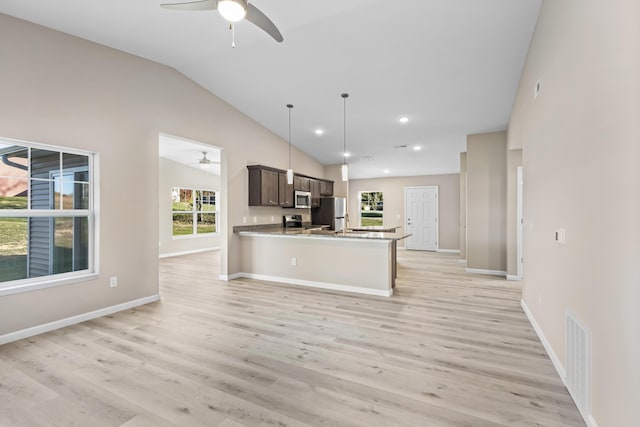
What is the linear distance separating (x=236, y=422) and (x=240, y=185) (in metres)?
4.57

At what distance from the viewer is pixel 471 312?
386 cm

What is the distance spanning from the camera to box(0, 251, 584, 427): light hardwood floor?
1943mm

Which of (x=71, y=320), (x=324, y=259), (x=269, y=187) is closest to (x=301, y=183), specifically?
(x=269, y=187)

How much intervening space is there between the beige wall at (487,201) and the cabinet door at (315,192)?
357 cm

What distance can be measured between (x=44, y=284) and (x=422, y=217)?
914cm

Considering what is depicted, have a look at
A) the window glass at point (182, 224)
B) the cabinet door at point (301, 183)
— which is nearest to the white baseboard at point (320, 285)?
the cabinet door at point (301, 183)

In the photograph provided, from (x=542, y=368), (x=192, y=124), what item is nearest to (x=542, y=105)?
(x=542, y=368)

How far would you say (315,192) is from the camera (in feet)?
26.6

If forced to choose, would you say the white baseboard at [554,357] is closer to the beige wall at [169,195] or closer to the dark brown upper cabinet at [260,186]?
the dark brown upper cabinet at [260,186]

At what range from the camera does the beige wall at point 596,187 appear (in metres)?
1.40

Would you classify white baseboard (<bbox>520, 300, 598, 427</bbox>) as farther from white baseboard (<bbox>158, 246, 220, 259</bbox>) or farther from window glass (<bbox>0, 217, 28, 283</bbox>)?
white baseboard (<bbox>158, 246, 220, 259</bbox>)

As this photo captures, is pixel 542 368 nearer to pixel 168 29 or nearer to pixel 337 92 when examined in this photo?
pixel 337 92

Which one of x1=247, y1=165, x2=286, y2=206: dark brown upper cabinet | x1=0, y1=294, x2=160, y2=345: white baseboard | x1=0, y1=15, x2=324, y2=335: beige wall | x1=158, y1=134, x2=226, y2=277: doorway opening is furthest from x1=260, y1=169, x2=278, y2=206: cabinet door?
x1=0, y1=294, x2=160, y2=345: white baseboard

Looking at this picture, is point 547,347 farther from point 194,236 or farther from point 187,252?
point 194,236
